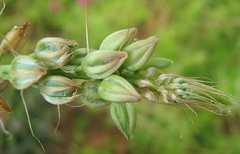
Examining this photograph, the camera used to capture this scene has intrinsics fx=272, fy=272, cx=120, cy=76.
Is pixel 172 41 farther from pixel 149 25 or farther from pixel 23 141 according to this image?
pixel 23 141

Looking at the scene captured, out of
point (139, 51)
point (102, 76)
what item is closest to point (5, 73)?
point (102, 76)

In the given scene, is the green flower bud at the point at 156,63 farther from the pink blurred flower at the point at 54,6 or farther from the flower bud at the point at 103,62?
the pink blurred flower at the point at 54,6

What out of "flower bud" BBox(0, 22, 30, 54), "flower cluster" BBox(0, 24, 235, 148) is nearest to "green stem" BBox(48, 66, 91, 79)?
"flower cluster" BBox(0, 24, 235, 148)

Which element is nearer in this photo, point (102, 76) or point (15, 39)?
point (102, 76)

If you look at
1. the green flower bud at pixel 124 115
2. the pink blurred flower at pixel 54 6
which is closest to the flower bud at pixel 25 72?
the green flower bud at pixel 124 115

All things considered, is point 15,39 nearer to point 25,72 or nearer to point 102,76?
point 25,72

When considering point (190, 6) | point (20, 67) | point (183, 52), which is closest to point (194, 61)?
point (183, 52)
